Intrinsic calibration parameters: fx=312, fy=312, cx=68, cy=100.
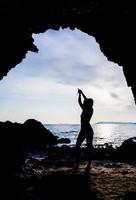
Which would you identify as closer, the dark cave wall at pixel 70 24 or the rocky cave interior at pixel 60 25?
the rocky cave interior at pixel 60 25

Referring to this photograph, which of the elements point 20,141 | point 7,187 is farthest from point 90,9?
point 7,187

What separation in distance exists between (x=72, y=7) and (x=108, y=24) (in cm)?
241

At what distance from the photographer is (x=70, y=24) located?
14.6 m

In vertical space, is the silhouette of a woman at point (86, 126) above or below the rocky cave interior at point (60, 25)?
below

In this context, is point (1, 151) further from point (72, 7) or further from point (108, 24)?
point (108, 24)

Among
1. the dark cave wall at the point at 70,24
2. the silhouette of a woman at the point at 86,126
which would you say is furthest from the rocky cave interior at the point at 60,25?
the silhouette of a woman at the point at 86,126

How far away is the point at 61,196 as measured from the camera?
271 inches

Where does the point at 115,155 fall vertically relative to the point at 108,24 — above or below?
below

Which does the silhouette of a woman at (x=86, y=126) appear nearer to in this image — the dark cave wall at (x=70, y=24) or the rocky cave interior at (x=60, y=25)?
the rocky cave interior at (x=60, y=25)

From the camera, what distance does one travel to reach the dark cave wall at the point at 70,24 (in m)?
11.2

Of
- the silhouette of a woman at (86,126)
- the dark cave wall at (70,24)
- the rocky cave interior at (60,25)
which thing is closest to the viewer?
the rocky cave interior at (60,25)

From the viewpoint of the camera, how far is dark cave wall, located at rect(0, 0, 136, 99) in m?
11.2

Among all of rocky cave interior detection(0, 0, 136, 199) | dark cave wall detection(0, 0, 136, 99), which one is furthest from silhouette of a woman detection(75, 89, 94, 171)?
dark cave wall detection(0, 0, 136, 99)

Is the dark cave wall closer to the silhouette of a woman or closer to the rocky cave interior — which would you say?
the rocky cave interior
